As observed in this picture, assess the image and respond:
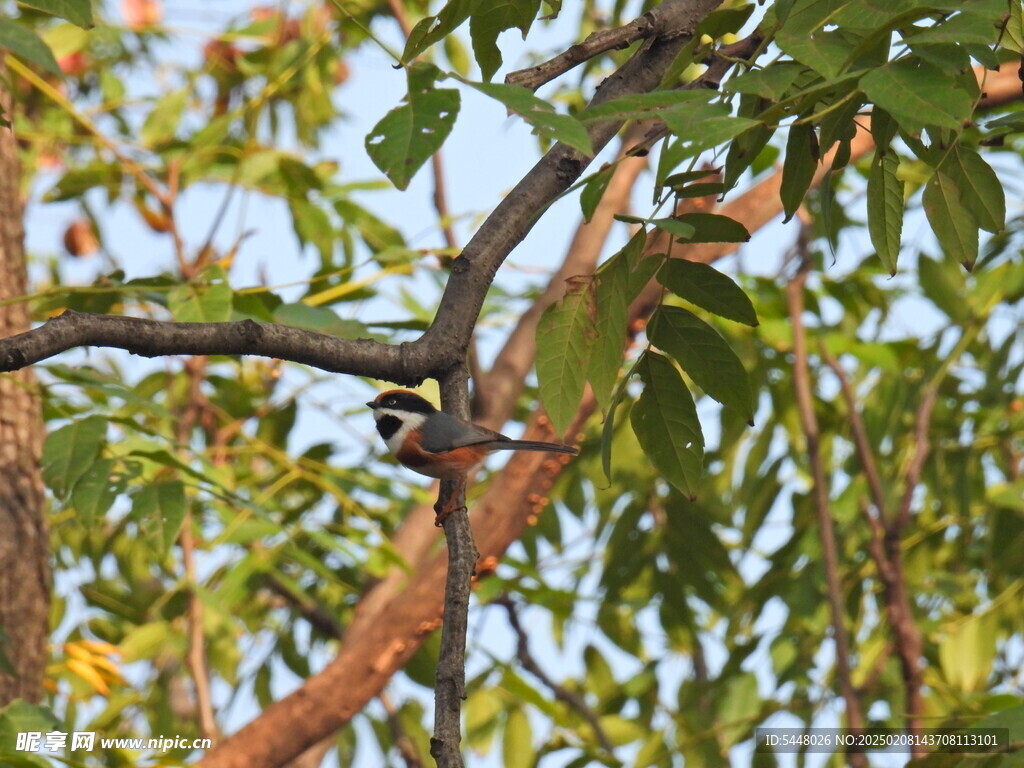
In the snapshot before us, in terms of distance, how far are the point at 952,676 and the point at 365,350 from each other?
10.4 feet

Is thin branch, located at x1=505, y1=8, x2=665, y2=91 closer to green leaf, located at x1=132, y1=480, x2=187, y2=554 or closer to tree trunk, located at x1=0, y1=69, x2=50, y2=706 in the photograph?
green leaf, located at x1=132, y1=480, x2=187, y2=554

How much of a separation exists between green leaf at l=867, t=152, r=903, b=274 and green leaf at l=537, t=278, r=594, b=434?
47 centimetres

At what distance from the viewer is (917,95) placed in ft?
4.35

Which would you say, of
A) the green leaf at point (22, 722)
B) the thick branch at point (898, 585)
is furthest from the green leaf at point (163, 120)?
the thick branch at point (898, 585)

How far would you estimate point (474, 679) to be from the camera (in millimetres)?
4297

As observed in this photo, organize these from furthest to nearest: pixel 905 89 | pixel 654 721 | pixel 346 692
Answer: pixel 654 721
pixel 346 692
pixel 905 89

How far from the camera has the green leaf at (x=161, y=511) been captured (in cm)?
273

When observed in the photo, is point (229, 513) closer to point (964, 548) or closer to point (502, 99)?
point (502, 99)

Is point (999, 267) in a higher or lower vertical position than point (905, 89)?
higher

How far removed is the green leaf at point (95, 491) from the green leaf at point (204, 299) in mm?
490

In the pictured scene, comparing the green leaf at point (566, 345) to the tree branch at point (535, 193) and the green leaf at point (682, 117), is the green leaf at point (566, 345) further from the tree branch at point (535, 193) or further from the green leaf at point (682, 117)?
the green leaf at point (682, 117)

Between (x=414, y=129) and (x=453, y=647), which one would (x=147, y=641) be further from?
(x=414, y=129)

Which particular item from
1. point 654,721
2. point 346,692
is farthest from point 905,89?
point 654,721

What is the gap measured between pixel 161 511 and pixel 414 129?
1686 mm
